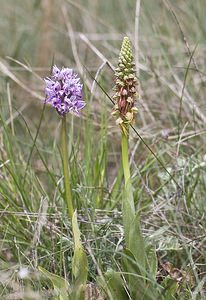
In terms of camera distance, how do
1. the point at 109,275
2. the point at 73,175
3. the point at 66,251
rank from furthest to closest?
the point at 73,175 → the point at 66,251 → the point at 109,275

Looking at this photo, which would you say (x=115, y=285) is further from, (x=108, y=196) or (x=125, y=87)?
(x=108, y=196)

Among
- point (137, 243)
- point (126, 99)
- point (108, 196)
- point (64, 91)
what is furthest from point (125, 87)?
point (108, 196)

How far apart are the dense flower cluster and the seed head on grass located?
0.11 meters

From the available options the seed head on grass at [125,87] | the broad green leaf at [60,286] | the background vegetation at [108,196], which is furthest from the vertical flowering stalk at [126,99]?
the broad green leaf at [60,286]

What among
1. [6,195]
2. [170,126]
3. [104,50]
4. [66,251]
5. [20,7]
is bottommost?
[66,251]

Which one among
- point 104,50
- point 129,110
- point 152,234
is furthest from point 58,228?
point 104,50

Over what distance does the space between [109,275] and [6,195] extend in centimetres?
70

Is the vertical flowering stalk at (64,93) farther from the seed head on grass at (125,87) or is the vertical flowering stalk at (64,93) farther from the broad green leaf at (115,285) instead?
the broad green leaf at (115,285)

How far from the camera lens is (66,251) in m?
2.09

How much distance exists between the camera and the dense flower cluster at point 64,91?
1.73 metres

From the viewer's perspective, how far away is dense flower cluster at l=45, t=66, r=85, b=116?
173cm

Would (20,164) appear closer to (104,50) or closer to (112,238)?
(112,238)

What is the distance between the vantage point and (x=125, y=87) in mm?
1710

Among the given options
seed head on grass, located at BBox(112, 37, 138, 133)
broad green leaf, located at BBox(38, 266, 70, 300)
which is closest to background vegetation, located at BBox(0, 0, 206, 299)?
broad green leaf, located at BBox(38, 266, 70, 300)
